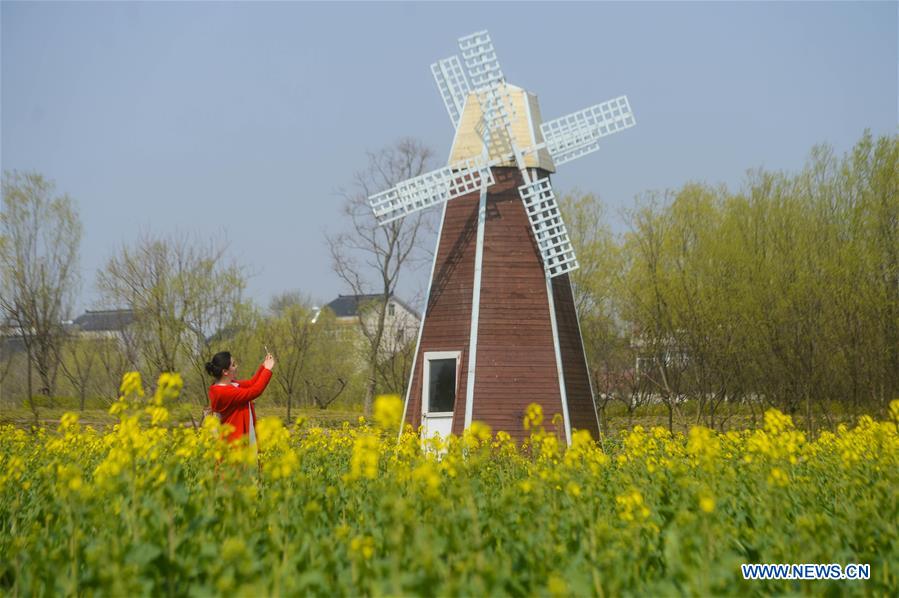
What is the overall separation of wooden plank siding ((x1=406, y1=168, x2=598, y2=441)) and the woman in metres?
9.00

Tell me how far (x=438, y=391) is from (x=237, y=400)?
9807 millimetres

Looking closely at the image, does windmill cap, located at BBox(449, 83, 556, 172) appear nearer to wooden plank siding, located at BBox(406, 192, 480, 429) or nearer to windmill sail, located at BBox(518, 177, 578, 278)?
windmill sail, located at BBox(518, 177, 578, 278)

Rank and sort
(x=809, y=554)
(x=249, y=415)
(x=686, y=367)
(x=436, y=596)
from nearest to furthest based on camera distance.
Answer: (x=436, y=596) < (x=809, y=554) < (x=249, y=415) < (x=686, y=367)

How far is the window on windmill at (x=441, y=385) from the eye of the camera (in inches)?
761

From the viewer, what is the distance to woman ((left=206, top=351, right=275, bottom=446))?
32.0 ft

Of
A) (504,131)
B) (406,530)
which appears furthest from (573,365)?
(406,530)

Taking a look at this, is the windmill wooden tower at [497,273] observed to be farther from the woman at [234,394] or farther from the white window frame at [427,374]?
the woman at [234,394]

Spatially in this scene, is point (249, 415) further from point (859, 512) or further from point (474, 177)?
point (474, 177)

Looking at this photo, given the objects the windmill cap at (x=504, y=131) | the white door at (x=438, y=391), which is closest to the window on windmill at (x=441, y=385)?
the white door at (x=438, y=391)

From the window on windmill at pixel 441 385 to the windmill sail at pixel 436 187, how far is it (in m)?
2.84

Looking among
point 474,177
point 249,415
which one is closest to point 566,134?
point 474,177

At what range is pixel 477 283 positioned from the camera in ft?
63.3

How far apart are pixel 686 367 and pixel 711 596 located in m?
23.9

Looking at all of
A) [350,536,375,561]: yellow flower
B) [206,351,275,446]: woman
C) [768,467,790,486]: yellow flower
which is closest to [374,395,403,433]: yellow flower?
[350,536,375,561]: yellow flower
